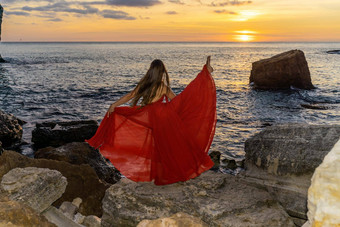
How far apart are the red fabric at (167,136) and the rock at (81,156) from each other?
2.56m

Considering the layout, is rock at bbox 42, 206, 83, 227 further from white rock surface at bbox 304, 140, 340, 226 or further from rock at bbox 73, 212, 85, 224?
white rock surface at bbox 304, 140, 340, 226

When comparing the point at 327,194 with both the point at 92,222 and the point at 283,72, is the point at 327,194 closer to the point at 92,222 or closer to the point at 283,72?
the point at 92,222

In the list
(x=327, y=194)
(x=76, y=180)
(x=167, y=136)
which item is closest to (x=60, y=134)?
(x=76, y=180)

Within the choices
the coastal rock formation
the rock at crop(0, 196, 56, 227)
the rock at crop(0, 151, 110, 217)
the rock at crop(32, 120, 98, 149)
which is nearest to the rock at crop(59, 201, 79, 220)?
the rock at crop(0, 151, 110, 217)

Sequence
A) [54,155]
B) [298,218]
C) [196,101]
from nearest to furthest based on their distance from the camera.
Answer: [298,218]
[196,101]
[54,155]

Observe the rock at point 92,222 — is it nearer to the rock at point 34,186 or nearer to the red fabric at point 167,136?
the rock at point 34,186

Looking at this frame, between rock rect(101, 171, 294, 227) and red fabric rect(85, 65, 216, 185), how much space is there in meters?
0.27

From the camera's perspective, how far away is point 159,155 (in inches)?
190

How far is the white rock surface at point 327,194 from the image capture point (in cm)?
179

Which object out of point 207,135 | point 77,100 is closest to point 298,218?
point 207,135

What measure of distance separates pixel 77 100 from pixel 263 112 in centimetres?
1201

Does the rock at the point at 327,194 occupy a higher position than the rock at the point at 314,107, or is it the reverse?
the rock at the point at 327,194

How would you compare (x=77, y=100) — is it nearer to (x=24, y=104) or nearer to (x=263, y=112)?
(x=24, y=104)

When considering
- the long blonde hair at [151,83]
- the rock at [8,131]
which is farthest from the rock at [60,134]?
the long blonde hair at [151,83]
